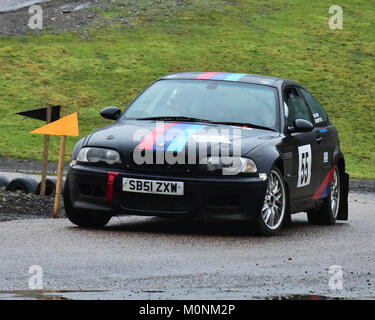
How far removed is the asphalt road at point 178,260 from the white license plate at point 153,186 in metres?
0.44

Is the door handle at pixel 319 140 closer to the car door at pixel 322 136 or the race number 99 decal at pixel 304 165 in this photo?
the car door at pixel 322 136

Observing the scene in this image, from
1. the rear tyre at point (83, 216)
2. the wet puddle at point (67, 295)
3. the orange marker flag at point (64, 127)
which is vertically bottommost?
the rear tyre at point (83, 216)

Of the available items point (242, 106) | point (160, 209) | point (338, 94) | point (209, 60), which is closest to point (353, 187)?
point (242, 106)

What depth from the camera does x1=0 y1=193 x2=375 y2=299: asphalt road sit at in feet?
22.7

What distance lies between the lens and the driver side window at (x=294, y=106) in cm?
1146

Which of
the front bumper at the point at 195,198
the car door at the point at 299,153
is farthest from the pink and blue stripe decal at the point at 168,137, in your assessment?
the car door at the point at 299,153

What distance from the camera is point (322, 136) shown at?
1212cm

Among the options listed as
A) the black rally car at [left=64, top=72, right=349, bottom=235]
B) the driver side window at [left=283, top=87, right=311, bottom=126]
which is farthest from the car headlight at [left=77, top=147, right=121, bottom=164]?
the driver side window at [left=283, top=87, right=311, bottom=126]

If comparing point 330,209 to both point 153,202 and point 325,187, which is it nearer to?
point 325,187

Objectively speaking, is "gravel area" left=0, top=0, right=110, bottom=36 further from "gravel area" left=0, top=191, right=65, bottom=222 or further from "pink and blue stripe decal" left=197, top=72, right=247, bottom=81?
"pink and blue stripe decal" left=197, top=72, right=247, bottom=81

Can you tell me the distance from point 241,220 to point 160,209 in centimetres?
75

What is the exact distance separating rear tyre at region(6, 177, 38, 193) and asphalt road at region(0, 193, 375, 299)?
2.72 metres
